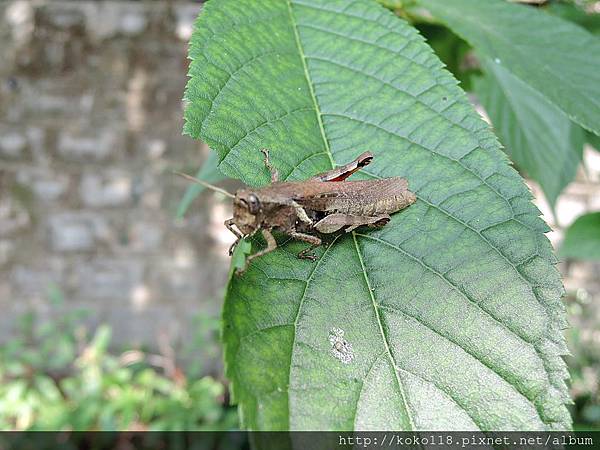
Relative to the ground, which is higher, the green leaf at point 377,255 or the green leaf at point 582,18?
the green leaf at point 582,18

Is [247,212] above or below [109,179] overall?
above

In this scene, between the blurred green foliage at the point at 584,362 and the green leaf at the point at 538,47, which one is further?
the blurred green foliage at the point at 584,362

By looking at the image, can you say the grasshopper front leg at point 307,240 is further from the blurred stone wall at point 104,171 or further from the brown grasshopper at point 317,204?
the blurred stone wall at point 104,171

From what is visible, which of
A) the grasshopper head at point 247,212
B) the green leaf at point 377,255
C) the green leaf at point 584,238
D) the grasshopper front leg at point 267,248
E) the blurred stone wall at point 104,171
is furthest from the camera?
the blurred stone wall at point 104,171

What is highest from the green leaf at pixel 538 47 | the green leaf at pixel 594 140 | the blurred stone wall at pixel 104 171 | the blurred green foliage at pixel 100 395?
the green leaf at pixel 538 47

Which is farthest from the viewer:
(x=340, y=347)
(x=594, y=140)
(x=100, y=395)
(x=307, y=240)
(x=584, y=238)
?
(x=100, y=395)

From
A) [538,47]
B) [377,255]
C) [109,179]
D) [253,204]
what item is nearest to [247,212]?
[253,204]

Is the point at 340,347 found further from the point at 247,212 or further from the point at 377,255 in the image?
the point at 247,212

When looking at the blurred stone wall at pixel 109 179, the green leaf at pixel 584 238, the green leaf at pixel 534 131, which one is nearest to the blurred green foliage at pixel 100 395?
the blurred stone wall at pixel 109 179
